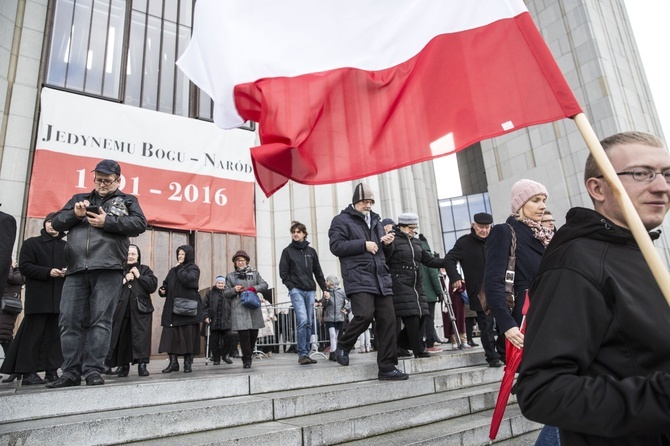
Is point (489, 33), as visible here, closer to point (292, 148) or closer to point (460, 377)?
point (292, 148)

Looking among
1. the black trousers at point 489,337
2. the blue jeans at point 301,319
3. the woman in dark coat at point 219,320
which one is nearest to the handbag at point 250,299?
the blue jeans at point 301,319

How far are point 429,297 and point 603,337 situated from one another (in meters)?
6.83

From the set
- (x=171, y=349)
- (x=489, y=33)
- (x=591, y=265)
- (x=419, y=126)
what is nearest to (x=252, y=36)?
(x=419, y=126)

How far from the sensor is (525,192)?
3684 millimetres

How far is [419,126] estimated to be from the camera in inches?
109

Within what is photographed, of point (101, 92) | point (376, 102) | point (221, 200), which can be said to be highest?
point (101, 92)

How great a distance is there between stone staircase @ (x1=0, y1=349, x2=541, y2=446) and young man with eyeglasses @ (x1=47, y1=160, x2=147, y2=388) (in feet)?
1.62

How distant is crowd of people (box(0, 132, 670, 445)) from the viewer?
1.23 meters

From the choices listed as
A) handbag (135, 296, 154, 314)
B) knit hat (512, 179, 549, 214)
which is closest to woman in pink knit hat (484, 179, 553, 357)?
knit hat (512, 179, 549, 214)

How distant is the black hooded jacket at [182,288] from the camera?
643 centimetres

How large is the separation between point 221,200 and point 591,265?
1126cm

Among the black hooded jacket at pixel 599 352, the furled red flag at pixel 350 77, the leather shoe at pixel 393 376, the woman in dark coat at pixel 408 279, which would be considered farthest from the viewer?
the woman in dark coat at pixel 408 279

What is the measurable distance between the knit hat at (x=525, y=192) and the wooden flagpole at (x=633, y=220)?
222 cm

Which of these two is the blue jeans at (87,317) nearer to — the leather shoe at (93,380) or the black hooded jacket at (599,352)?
the leather shoe at (93,380)
